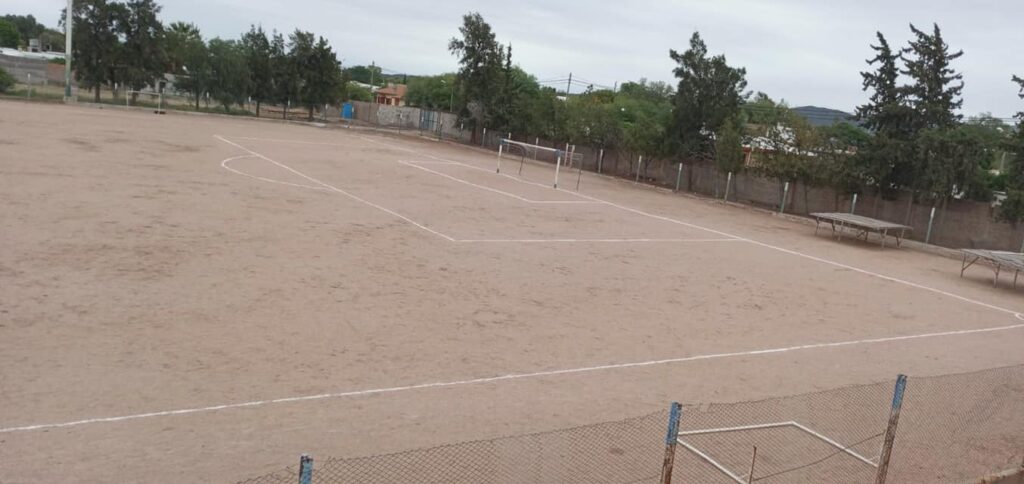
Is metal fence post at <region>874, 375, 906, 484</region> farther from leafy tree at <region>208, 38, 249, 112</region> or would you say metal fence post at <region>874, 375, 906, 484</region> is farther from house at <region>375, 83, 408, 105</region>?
house at <region>375, 83, 408, 105</region>

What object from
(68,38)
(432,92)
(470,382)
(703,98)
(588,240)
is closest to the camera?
(470,382)

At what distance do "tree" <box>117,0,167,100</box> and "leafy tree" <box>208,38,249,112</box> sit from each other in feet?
15.9

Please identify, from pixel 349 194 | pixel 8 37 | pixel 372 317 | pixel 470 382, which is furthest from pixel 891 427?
pixel 8 37

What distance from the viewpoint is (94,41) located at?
55656mm

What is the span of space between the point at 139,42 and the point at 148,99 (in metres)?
8.71

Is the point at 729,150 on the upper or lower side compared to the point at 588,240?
upper

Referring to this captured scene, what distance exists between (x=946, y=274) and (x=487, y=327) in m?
18.3

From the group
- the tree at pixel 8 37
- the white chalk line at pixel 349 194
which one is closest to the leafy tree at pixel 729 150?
the white chalk line at pixel 349 194

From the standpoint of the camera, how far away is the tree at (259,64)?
65.0 m

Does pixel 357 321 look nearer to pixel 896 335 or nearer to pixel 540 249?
pixel 540 249

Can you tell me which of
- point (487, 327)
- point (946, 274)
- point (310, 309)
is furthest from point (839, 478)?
point (946, 274)

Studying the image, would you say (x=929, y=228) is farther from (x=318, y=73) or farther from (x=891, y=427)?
(x=318, y=73)

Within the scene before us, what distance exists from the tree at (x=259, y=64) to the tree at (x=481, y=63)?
54.8 ft

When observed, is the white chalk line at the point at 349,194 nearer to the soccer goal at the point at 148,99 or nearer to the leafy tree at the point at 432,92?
the soccer goal at the point at 148,99
